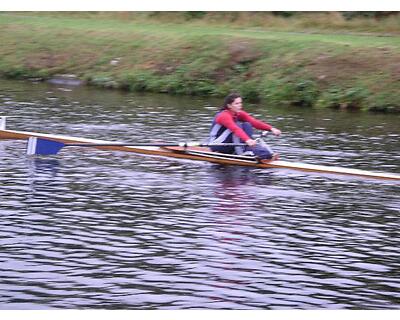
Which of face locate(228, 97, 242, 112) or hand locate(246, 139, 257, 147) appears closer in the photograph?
hand locate(246, 139, 257, 147)

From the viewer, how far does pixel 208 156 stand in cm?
2125

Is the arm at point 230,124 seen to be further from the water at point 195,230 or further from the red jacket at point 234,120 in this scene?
the water at point 195,230

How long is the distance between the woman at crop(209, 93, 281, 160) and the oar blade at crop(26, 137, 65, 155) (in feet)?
10.9

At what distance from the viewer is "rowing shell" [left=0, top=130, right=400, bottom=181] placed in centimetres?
1984

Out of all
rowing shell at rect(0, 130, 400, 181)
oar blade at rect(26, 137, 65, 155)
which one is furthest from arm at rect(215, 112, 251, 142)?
oar blade at rect(26, 137, 65, 155)

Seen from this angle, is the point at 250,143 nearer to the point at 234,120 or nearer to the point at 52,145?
the point at 234,120

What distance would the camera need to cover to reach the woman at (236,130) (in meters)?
20.7

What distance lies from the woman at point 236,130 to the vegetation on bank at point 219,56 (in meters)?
10.8

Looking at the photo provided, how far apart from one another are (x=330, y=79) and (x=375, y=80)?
1.62m

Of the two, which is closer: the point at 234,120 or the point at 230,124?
the point at 230,124

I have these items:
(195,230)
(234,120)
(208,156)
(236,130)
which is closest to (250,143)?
(236,130)

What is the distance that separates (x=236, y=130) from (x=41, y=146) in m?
4.15

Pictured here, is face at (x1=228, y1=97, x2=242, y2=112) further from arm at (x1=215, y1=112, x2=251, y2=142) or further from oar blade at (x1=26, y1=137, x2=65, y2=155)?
oar blade at (x1=26, y1=137, x2=65, y2=155)

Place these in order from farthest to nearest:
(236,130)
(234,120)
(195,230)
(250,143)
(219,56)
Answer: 1. (219,56)
2. (234,120)
3. (236,130)
4. (250,143)
5. (195,230)
